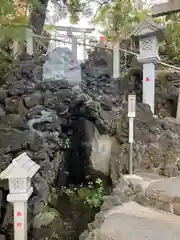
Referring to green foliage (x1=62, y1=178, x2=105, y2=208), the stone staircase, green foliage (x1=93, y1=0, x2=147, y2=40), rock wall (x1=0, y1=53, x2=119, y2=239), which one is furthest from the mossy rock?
green foliage (x1=93, y1=0, x2=147, y2=40)

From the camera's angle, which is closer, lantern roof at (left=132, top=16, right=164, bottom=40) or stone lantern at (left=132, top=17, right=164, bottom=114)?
lantern roof at (left=132, top=16, right=164, bottom=40)

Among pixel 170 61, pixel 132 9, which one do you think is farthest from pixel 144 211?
pixel 132 9

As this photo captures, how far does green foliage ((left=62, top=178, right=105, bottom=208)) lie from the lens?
4.87 meters

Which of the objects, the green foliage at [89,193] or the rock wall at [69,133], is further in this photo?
the green foliage at [89,193]

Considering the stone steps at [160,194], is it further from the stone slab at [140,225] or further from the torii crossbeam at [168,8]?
the torii crossbeam at [168,8]

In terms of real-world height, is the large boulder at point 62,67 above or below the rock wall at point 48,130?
above

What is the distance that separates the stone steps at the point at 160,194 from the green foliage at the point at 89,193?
1.19m

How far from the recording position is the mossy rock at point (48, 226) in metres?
3.98

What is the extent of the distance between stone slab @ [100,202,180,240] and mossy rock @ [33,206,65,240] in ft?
4.34

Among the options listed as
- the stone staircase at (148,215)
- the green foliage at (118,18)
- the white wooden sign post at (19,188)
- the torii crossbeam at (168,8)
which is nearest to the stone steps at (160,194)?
the stone staircase at (148,215)

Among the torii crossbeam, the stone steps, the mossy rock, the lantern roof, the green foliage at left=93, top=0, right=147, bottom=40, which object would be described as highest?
the green foliage at left=93, top=0, right=147, bottom=40

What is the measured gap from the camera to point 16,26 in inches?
42.1

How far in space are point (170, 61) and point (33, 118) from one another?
5.25 meters

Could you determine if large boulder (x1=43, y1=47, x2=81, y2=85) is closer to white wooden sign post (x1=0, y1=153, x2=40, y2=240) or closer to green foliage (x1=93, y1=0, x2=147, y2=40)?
green foliage (x1=93, y1=0, x2=147, y2=40)
